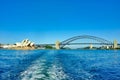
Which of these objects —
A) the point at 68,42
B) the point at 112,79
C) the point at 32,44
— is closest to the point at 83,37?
the point at 68,42

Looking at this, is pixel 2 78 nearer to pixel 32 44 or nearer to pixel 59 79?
pixel 59 79

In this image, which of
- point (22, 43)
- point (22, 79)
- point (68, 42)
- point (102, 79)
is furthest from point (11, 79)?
point (68, 42)

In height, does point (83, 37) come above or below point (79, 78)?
above

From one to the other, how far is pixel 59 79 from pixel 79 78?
2243mm

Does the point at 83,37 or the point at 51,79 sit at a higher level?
the point at 83,37

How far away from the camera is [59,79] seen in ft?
67.9

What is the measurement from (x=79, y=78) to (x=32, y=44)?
17259 centimetres

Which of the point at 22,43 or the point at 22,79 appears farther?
the point at 22,43

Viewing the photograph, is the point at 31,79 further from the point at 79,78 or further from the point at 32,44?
the point at 32,44

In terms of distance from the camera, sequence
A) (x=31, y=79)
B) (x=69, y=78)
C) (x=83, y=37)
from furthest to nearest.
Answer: (x=83, y=37), (x=69, y=78), (x=31, y=79)

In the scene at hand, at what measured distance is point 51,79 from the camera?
20.5 m

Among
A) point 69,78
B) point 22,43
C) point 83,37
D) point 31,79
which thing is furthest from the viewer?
point 83,37

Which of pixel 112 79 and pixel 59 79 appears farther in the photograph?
pixel 112 79

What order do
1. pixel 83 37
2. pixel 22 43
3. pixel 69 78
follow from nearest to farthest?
1. pixel 69 78
2. pixel 22 43
3. pixel 83 37
